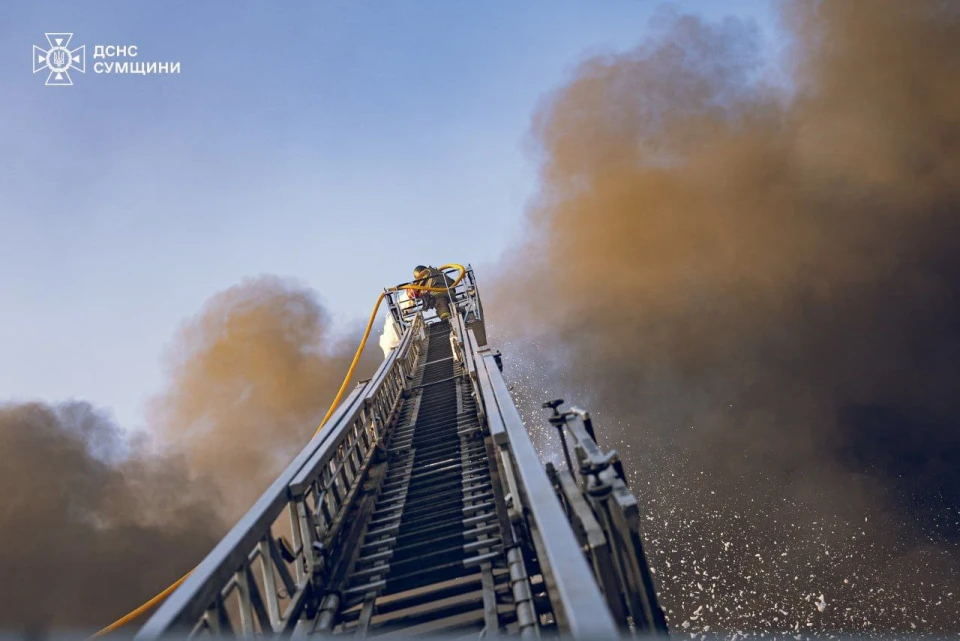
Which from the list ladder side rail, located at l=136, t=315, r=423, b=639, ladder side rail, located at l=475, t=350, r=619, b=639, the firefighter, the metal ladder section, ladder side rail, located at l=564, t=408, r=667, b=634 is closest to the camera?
ladder side rail, located at l=475, t=350, r=619, b=639

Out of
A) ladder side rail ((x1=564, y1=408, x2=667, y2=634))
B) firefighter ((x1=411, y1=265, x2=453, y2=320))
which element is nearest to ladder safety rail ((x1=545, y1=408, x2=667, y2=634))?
ladder side rail ((x1=564, y1=408, x2=667, y2=634))

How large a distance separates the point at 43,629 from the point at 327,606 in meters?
2.52

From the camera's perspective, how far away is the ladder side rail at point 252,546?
8.74ft

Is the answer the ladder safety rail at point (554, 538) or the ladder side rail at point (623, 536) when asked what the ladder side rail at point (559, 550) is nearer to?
the ladder safety rail at point (554, 538)

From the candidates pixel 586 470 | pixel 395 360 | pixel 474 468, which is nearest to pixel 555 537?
pixel 586 470

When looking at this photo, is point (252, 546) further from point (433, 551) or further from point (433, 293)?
point (433, 293)

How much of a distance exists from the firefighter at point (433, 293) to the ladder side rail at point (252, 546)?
897cm

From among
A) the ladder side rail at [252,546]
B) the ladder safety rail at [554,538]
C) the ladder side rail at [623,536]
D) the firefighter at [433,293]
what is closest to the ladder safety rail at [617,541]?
the ladder side rail at [623,536]

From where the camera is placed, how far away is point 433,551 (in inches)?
175

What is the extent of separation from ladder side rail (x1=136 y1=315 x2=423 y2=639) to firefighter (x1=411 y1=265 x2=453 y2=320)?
8973mm

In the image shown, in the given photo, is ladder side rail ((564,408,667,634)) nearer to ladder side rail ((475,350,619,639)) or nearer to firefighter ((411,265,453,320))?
ladder side rail ((475,350,619,639))

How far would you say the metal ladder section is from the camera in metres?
3.73

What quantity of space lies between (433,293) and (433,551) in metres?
11.4

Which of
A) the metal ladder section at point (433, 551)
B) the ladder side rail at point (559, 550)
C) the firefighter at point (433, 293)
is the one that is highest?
the firefighter at point (433, 293)
